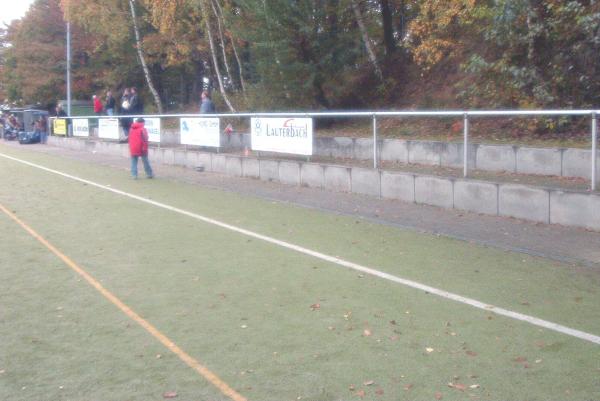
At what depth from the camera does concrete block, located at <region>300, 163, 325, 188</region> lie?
16.3 m

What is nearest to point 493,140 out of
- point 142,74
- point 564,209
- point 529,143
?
point 529,143

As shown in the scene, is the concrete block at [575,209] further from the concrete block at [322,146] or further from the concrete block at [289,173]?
the concrete block at [289,173]

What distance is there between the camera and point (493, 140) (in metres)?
15.2

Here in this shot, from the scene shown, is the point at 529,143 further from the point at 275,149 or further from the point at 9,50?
the point at 9,50

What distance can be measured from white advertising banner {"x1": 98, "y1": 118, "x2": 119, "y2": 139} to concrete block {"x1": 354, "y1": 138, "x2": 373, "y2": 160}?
13389 mm

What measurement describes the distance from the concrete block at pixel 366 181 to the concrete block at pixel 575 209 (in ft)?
13.6

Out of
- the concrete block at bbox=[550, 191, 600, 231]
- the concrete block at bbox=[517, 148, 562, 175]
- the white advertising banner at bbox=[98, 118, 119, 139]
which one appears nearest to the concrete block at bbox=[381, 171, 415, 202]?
the concrete block at bbox=[517, 148, 562, 175]

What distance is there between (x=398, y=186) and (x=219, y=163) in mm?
7221

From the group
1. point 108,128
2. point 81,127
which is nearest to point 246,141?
point 108,128

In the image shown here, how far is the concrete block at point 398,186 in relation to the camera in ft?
45.6

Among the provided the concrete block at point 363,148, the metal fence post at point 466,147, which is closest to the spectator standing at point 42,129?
the concrete block at point 363,148

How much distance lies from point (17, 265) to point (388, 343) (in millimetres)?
5259

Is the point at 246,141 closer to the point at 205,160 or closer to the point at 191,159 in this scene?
the point at 205,160

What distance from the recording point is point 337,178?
1585 centimetres
